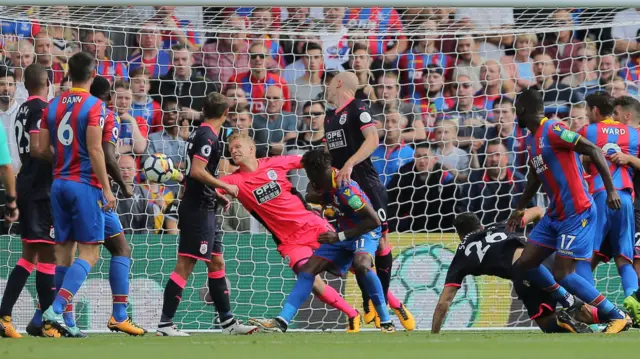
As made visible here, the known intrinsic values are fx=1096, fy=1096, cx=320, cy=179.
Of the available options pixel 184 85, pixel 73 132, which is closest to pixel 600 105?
pixel 73 132

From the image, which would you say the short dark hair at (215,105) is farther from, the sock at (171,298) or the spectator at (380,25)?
the spectator at (380,25)

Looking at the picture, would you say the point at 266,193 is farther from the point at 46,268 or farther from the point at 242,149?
the point at 46,268

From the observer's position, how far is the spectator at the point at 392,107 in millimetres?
11430

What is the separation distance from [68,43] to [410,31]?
11.3 feet

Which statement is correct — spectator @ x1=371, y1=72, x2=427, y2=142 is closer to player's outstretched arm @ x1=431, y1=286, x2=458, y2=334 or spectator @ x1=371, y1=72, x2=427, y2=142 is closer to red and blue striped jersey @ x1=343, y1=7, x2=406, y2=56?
red and blue striped jersey @ x1=343, y1=7, x2=406, y2=56

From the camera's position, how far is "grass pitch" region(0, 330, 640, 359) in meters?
4.99

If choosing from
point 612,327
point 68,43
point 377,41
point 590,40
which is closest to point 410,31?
point 377,41

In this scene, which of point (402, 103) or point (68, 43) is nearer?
point (68, 43)

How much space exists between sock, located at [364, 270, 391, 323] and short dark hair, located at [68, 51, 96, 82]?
8.07 feet

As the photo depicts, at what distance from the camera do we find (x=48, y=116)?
292 inches

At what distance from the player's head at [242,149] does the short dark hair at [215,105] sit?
0.65m

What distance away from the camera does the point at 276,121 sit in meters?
11.4

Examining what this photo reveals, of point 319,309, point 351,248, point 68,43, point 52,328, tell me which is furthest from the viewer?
point 68,43

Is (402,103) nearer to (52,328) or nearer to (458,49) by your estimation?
(458,49)
